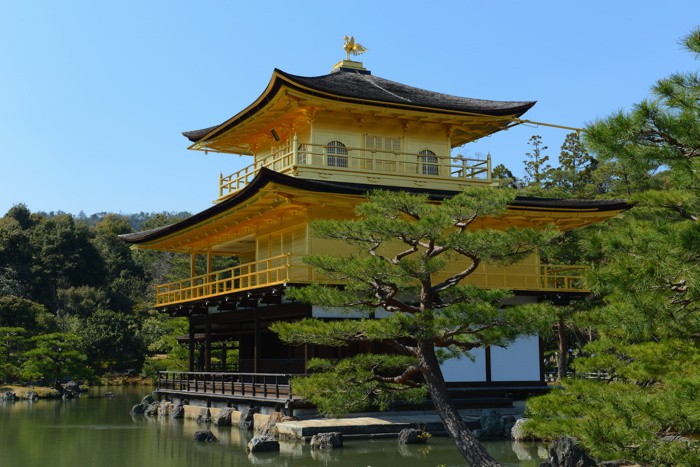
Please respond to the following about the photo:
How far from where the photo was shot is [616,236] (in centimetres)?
820

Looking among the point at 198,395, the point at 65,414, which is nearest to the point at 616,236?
the point at 198,395

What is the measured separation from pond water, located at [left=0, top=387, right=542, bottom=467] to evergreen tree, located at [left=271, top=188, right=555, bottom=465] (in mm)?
2433

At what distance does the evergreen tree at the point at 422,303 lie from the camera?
1264 cm

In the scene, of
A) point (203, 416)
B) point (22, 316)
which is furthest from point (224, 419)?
point (22, 316)

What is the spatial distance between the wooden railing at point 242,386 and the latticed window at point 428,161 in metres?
7.22

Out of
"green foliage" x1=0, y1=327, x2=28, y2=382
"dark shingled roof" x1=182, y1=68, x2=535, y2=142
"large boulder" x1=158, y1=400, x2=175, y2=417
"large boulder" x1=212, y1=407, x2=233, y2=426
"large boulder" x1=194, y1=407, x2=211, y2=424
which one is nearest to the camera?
"dark shingled roof" x1=182, y1=68, x2=535, y2=142

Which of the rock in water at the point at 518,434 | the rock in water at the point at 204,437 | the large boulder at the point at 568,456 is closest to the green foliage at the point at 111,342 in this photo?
the rock in water at the point at 204,437

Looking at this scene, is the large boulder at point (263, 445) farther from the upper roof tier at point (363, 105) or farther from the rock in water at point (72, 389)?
the rock in water at point (72, 389)

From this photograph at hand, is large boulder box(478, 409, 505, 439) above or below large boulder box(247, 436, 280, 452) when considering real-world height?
above

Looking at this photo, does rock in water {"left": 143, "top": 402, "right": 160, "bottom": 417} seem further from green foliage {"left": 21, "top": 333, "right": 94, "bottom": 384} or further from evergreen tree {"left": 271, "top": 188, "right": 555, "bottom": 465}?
evergreen tree {"left": 271, "top": 188, "right": 555, "bottom": 465}

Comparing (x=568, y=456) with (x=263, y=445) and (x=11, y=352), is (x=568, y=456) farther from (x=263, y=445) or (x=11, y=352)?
(x=11, y=352)

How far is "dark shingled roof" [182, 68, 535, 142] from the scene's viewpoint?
21984mm

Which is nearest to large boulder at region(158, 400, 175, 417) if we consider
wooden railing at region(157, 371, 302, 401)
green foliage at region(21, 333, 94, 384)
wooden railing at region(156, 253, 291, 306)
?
wooden railing at region(157, 371, 302, 401)

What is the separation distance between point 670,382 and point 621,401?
1.55 ft
